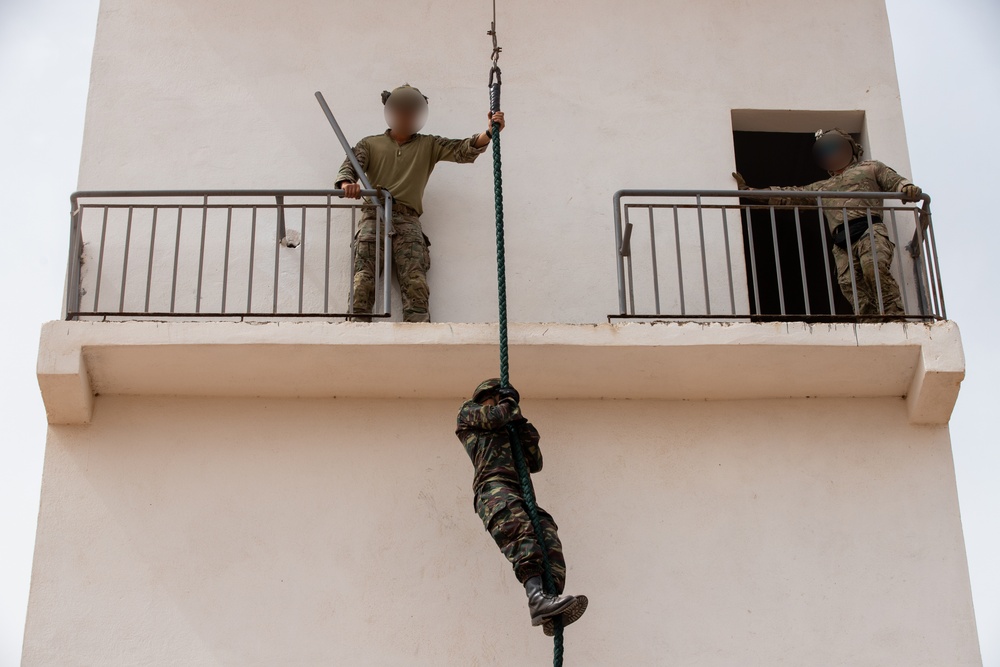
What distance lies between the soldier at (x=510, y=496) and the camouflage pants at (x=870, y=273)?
2.59m

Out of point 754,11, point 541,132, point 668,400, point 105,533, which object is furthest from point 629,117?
point 105,533

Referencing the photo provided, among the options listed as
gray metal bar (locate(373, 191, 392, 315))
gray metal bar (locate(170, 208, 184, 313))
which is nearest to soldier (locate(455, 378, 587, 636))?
gray metal bar (locate(373, 191, 392, 315))

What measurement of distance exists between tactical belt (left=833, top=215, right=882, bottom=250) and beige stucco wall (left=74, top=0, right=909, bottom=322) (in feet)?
2.15

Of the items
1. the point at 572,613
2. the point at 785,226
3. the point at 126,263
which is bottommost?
the point at 572,613

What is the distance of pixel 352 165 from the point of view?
9312 mm

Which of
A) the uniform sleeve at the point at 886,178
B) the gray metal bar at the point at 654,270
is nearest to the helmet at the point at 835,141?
the uniform sleeve at the point at 886,178

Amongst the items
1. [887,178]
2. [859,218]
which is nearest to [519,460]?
[859,218]

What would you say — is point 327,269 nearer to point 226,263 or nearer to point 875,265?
point 226,263

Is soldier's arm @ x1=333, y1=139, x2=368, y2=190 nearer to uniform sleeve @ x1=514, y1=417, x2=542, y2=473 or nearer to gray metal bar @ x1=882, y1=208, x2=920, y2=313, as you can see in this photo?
uniform sleeve @ x1=514, y1=417, x2=542, y2=473

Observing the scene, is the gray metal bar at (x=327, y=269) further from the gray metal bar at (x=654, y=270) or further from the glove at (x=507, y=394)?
the gray metal bar at (x=654, y=270)

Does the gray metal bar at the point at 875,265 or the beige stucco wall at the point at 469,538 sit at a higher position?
the gray metal bar at the point at 875,265

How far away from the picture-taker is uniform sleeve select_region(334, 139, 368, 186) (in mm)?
9133

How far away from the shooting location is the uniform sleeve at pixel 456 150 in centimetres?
935

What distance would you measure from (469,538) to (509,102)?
3.26 m
